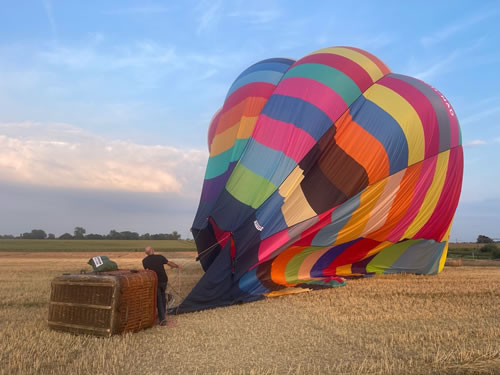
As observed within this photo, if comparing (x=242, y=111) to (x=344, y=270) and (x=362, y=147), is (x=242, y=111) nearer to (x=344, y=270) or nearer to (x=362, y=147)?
(x=362, y=147)

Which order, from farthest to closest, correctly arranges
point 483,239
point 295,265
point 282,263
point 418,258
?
1. point 483,239
2. point 418,258
3. point 295,265
4. point 282,263

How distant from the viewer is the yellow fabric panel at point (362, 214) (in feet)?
28.9

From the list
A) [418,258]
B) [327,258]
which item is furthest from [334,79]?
[418,258]

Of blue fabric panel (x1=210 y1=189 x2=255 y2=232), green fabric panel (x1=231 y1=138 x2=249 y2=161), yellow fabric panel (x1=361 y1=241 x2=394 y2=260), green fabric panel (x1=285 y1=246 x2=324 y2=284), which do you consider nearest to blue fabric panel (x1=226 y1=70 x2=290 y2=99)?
green fabric panel (x1=231 y1=138 x2=249 y2=161)

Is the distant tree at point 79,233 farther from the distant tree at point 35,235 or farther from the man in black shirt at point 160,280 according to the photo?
the man in black shirt at point 160,280

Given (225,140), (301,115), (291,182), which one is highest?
(301,115)

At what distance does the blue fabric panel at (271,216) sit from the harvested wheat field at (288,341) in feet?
4.25

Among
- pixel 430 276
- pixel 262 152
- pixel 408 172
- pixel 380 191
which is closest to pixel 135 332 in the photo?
pixel 262 152

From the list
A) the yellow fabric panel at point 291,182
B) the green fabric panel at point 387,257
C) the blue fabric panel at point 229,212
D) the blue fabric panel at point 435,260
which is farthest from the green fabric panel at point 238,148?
the blue fabric panel at point 435,260

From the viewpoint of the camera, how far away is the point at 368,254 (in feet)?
32.9

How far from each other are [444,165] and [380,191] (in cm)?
216

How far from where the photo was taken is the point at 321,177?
848 centimetres

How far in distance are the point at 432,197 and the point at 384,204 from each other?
1567 mm

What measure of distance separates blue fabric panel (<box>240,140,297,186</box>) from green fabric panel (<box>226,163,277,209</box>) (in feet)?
0.33
